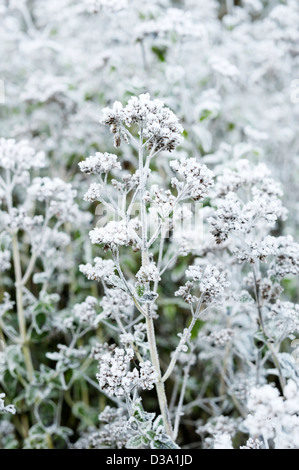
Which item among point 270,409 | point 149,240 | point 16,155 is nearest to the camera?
point 270,409

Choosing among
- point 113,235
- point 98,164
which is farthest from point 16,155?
point 113,235

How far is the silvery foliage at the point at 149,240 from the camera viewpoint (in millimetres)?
883

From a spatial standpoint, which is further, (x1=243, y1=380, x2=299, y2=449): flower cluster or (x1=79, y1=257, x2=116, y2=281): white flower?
(x1=79, y1=257, x2=116, y2=281): white flower

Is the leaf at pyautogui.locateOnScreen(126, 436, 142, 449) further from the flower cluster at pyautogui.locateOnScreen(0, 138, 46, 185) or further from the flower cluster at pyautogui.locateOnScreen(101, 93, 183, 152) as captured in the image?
the flower cluster at pyautogui.locateOnScreen(0, 138, 46, 185)

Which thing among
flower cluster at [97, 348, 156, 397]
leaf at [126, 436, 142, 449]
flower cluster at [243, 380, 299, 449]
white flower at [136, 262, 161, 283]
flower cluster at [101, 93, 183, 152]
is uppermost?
flower cluster at [101, 93, 183, 152]

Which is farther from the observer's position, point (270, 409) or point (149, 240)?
point (149, 240)

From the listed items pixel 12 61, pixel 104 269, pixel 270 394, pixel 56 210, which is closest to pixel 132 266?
pixel 56 210

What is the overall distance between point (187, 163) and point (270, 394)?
15.8 inches

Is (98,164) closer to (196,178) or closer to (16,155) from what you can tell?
(196,178)

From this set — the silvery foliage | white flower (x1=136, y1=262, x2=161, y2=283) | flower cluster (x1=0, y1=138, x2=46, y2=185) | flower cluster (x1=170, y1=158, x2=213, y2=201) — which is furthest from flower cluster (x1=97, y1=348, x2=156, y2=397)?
flower cluster (x1=0, y1=138, x2=46, y2=185)

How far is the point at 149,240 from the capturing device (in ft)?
3.56

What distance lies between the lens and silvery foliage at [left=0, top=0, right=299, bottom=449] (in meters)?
0.88

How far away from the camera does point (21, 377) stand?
130 cm

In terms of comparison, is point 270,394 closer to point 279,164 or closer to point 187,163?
point 187,163
